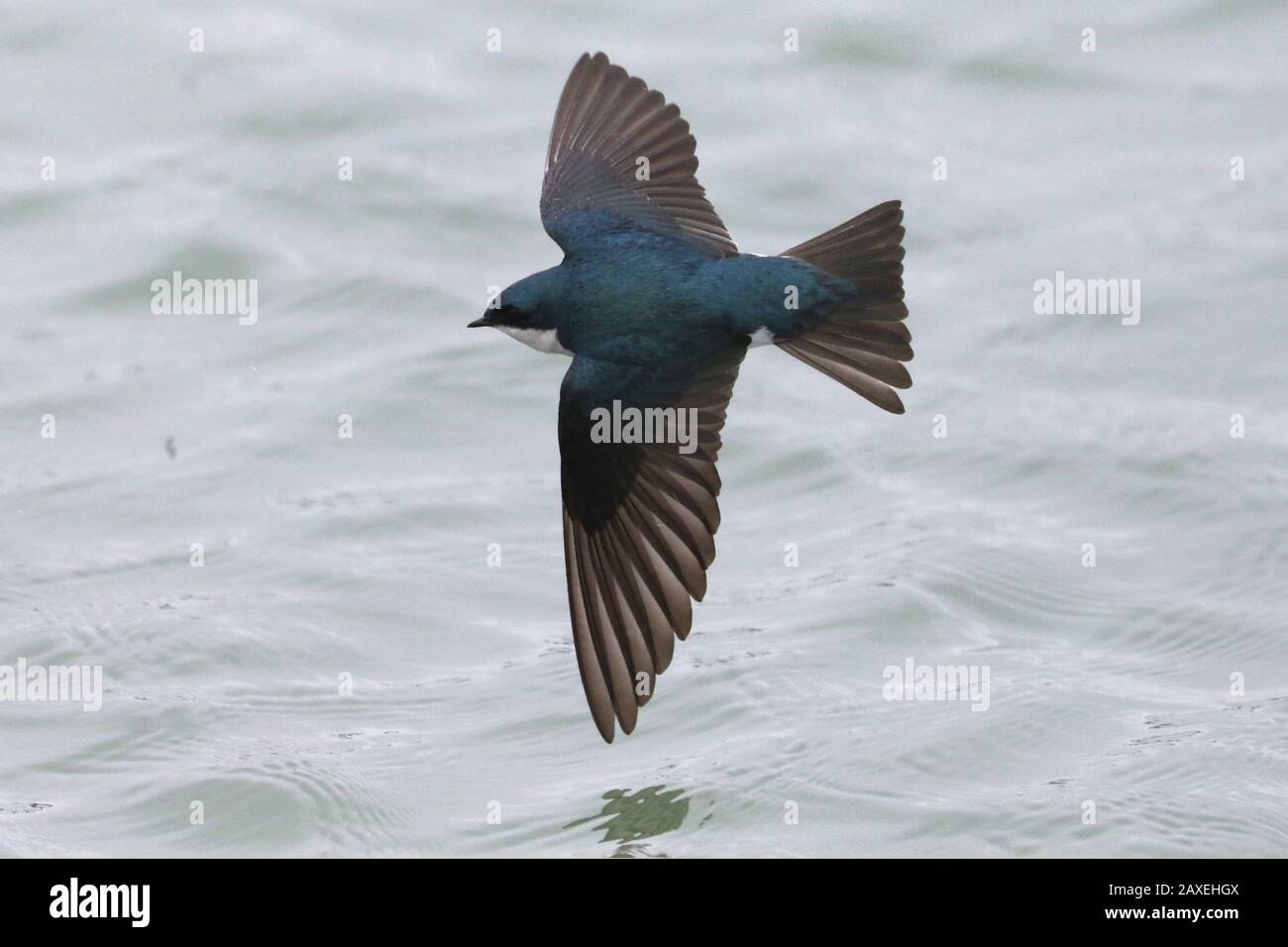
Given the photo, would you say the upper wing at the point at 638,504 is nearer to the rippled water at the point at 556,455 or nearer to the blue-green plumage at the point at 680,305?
the blue-green plumage at the point at 680,305

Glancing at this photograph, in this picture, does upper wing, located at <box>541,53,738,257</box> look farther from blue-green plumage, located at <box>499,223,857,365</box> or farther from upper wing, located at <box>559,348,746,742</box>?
upper wing, located at <box>559,348,746,742</box>

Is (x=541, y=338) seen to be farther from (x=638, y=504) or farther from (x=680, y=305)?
(x=638, y=504)

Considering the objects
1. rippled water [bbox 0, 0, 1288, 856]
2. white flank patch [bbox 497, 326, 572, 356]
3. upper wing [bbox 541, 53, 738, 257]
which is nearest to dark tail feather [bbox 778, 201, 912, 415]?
upper wing [bbox 541, 53, 738, 257]

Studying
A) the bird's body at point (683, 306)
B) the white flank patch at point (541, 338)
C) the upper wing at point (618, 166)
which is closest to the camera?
the bird's body at point (683, 306)

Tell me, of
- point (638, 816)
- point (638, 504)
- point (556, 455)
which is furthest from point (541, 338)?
point (556, 455)

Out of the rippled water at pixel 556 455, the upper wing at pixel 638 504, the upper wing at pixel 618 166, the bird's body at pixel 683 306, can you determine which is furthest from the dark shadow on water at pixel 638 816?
the upper wing at pixel 618 166

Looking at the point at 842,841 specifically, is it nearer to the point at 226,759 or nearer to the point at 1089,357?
the point at 226,759
